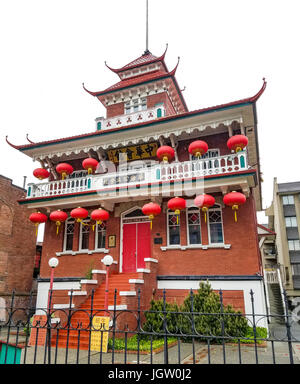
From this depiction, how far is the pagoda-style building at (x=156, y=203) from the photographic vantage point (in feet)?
44.5

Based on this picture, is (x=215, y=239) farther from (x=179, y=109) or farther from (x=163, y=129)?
(x=179, y=109)

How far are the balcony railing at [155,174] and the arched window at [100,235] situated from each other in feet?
7.98

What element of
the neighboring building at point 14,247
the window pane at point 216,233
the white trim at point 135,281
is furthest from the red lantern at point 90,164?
the neighboring building at point 14,247

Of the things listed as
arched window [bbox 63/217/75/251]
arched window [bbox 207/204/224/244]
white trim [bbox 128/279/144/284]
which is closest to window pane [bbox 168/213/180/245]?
arched window [bbox 207/204/224/244]

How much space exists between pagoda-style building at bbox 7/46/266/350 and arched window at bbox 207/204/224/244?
5 centimetres

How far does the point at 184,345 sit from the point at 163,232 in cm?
556

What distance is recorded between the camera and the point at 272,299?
79.8 ft

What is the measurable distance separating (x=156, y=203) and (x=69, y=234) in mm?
6026

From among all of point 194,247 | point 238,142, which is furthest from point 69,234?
point 238,142

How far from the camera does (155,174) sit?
14.7 meters

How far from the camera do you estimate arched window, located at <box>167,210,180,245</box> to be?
15302 mm

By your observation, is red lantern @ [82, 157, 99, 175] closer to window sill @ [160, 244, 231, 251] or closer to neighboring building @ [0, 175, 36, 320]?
window sill @ [160, 244, 231, 251]
